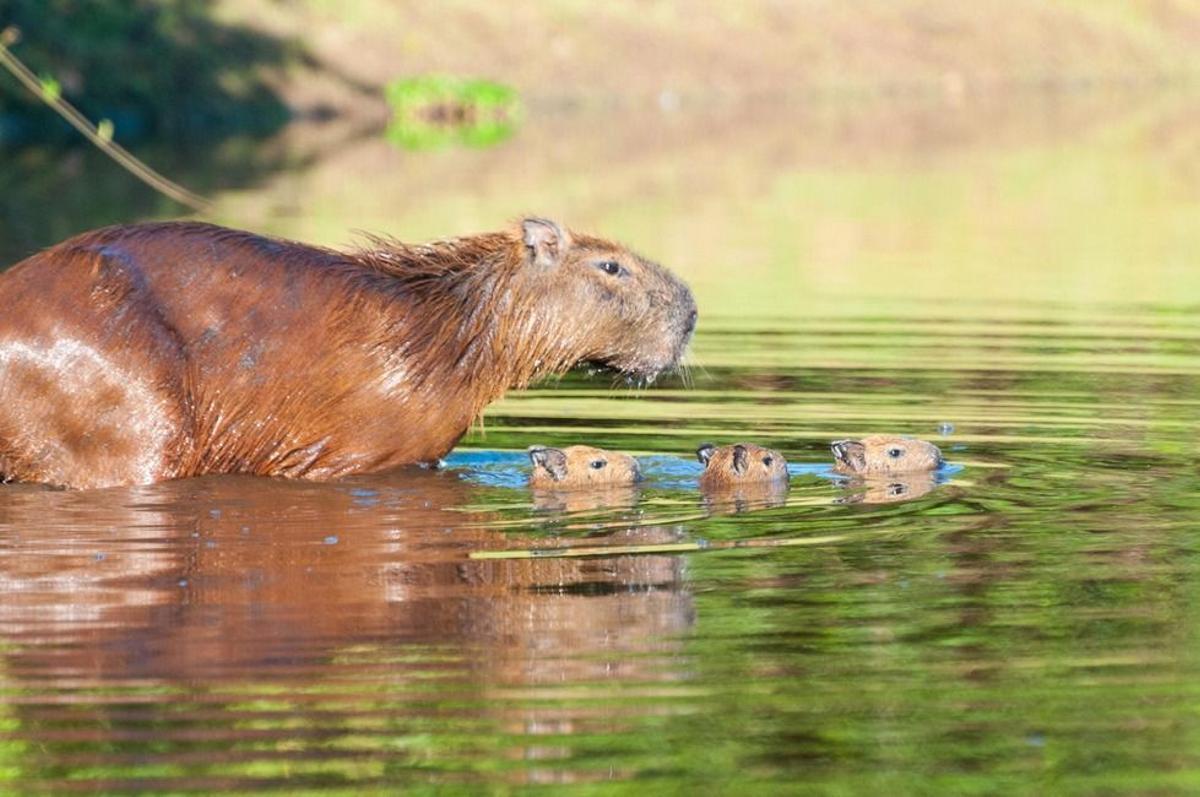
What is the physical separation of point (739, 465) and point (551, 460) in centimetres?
71

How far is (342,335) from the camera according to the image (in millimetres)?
9047

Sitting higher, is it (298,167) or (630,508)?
(298,167)

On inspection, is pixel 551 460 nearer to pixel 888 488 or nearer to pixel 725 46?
pixel 888 488

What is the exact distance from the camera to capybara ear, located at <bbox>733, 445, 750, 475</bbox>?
346 inches

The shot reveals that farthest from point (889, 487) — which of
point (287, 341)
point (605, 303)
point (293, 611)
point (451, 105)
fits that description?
point (451, 105)

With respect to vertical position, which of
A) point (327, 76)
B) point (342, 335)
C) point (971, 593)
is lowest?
point (971, 593)

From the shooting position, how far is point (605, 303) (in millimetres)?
9406

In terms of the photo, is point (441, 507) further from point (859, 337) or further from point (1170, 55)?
point (1170, 55)

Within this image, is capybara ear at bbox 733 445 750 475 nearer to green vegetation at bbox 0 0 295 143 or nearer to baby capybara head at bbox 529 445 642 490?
baby capybara head at bbox 529 445 642 490

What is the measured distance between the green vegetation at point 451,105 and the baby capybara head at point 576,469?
3284 centimetres

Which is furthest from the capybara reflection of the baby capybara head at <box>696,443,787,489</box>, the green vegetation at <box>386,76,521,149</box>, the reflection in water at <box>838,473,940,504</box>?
the green vegetation at <box>386,76,521,149</box>

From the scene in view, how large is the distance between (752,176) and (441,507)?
2205 centimetres

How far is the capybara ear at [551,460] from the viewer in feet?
29.1

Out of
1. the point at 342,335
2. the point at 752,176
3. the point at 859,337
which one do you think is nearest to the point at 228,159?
the point at 752,176
